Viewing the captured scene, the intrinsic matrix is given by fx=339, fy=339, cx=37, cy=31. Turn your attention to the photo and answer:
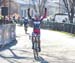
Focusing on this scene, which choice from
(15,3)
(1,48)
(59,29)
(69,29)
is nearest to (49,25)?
(59,29)

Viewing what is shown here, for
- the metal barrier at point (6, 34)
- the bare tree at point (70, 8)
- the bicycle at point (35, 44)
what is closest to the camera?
the bicycle at point (35, 44)

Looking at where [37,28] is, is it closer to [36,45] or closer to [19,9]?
[36,45]

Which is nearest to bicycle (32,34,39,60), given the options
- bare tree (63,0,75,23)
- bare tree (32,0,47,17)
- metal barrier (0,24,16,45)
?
metal barrier (0,24,16,45)

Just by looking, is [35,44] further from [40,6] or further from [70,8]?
[40,6]

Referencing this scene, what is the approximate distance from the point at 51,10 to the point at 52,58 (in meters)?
68.5

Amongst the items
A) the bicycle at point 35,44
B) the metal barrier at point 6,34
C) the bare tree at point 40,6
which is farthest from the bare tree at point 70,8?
the bicycle at point 35,44

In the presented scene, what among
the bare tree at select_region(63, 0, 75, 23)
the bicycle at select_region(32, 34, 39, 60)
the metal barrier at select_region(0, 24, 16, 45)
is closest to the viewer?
the bicycle at select_region(32, 34, 39, 60)

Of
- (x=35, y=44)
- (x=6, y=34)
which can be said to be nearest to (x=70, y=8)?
(x=6, y=34)

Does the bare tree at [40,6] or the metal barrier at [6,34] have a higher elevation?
the bare tree at [40,6]

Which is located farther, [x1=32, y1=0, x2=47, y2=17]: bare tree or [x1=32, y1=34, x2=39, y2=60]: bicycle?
[x1=32, y1=0, x2=47, y2=17]: bare tree

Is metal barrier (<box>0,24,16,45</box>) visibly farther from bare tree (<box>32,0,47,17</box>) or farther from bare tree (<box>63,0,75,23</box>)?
bare tree (<box>32,0,47,17</box>)

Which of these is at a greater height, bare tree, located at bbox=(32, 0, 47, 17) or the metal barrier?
bare tree, located at bbox=(32, 0, 47, 17)

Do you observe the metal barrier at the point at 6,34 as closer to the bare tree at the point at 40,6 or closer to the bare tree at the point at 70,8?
the bare tree at the point at 70,8

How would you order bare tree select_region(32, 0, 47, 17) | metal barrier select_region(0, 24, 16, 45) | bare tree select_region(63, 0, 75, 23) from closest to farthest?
metal barrier select_region(0, 24, 16, 45) < bare tree select_region(63, 0, 75, 23) < bare tree select_region(32, 0, 47, 17)
